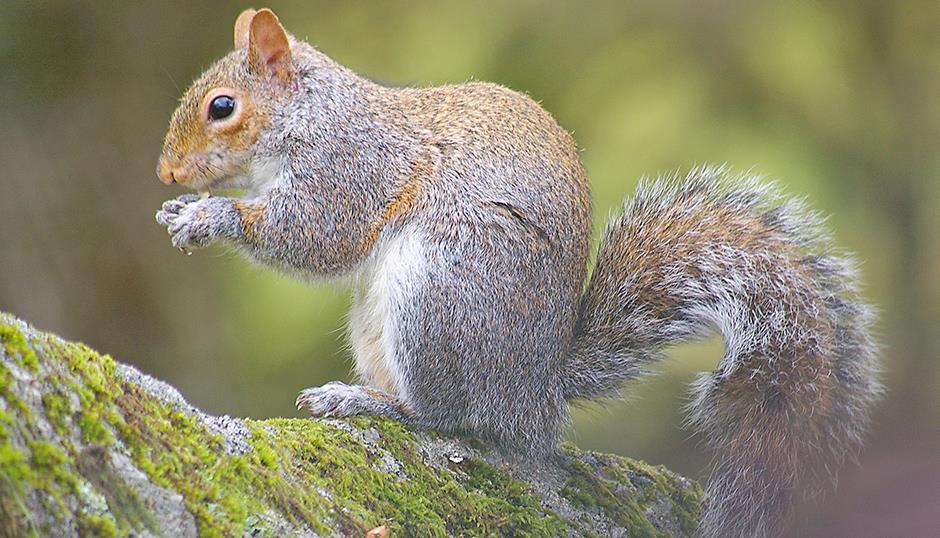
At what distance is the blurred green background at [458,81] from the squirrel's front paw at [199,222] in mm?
1929

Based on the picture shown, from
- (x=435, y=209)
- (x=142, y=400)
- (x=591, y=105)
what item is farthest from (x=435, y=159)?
(x=591, y=105)

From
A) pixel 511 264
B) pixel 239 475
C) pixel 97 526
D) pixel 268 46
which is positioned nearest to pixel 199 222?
pixel 268 46

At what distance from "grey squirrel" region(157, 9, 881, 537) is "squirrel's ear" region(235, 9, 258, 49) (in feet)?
0.04

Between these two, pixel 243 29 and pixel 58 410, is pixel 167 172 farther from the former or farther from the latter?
pixel 58 410

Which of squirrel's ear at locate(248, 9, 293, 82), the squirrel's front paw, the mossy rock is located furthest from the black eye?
the mossy rock

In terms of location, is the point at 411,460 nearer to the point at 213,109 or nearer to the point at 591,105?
the point at 213,109

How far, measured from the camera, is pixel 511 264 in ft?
8.40

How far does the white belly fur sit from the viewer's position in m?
2.52

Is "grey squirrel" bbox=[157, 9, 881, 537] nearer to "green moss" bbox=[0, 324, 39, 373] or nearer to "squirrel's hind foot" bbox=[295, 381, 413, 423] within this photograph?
"squirrel's hind foot" bbox=[295, 381, 413, 423]

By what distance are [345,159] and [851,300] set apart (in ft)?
4.46

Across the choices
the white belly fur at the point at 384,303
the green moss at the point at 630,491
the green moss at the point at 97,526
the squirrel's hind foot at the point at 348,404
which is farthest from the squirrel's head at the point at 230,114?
the green moss at the point at 97,526

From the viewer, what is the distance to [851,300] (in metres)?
2.62

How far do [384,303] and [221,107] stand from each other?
2.42 ft

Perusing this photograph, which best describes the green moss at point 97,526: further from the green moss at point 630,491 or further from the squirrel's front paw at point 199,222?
the squirrel's front paw at point 199,222
